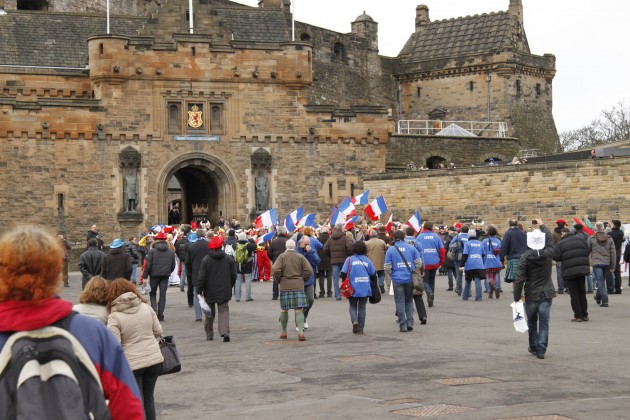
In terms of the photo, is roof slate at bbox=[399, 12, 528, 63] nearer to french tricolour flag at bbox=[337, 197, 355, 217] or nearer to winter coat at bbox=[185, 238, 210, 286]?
french tricolour flag at bbox=[337, 197, 355, 217]

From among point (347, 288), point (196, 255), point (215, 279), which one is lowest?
point (347, 288)

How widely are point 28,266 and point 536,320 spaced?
9686 millimetres

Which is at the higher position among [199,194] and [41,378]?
[199,194]

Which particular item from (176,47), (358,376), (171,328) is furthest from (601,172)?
(358,376)

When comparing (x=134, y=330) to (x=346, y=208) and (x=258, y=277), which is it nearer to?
(x=258, y=277)

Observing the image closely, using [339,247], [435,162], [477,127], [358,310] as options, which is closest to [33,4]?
[435,162]

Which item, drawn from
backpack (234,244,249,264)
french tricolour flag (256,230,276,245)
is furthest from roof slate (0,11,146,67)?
backpack (234,244,249,264)

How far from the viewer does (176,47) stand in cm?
3862

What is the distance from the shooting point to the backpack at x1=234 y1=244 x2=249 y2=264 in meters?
22.8

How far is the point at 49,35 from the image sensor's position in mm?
45250

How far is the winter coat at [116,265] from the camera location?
17953 millimetres

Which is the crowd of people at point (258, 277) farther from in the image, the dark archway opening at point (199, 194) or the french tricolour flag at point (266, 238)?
the dark archway opening at point (199, 194)

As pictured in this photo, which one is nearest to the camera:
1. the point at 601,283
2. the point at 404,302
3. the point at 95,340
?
the point at 95,340

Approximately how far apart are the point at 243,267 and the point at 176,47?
57.4 feet
